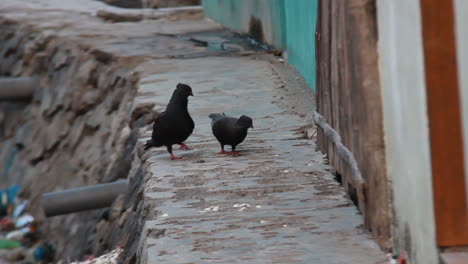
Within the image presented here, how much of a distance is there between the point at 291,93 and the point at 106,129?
317 centimetres

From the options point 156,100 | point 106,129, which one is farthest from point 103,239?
point 106,129

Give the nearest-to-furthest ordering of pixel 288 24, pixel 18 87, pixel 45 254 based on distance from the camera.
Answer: pixel 288 24, pixel 45 254, pixel 18 87

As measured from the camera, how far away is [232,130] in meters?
6.82

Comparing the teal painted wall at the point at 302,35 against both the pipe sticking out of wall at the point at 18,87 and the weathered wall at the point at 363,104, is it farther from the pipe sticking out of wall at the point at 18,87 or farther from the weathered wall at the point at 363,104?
the pipe sticking out of wall at the point at 18,87

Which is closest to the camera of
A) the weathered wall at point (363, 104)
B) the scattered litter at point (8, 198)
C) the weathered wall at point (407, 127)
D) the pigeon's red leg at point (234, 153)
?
the weathered wall at point (407, 127)

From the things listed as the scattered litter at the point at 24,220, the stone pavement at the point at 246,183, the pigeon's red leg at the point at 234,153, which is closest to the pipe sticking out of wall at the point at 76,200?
the stone pavement at the point at 246,183

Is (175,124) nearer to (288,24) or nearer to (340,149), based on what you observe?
(340,149)

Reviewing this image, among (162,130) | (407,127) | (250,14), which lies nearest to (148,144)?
(162,130)

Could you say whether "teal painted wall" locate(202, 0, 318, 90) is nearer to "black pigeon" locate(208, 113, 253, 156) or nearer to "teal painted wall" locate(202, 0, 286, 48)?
"teal painted wall" locate(202, 0, 286, 48)

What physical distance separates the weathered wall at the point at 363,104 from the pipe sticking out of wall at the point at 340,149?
0.08 feet

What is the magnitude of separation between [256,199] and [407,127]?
5.85 feet

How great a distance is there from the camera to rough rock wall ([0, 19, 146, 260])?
10079 millimetres

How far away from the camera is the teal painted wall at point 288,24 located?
30.7 ft

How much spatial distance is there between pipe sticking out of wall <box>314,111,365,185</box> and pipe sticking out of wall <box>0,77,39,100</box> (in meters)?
8.97
